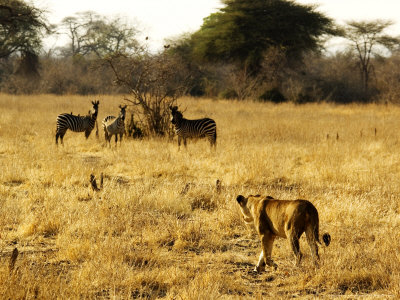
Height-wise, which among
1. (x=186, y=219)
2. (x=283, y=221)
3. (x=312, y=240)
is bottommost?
(x=186, y=219)

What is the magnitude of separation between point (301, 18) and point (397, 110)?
1221 cm

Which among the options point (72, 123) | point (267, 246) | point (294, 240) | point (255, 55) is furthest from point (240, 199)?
point (255, 55)

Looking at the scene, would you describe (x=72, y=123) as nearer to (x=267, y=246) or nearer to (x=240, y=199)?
(x=240, y=199)

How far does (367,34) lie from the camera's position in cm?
4053

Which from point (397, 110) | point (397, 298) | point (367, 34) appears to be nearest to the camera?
point (397, 298)

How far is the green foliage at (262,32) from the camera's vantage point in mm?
32281

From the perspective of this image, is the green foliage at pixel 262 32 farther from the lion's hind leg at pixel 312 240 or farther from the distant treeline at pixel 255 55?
the lion's hind leg at pixel 312 240

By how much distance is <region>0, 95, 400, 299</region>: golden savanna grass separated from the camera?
13.4 feet

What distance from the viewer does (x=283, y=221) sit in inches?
158

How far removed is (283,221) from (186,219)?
2.53 m

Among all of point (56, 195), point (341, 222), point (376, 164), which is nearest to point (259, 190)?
point (341, 222)

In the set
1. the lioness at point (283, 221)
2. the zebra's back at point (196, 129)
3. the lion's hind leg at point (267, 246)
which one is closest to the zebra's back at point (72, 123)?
the zebra's back at point (196, 129)

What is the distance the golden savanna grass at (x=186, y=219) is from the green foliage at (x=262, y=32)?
2020 centimetres

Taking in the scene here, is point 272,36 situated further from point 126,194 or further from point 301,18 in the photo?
point 126,194
